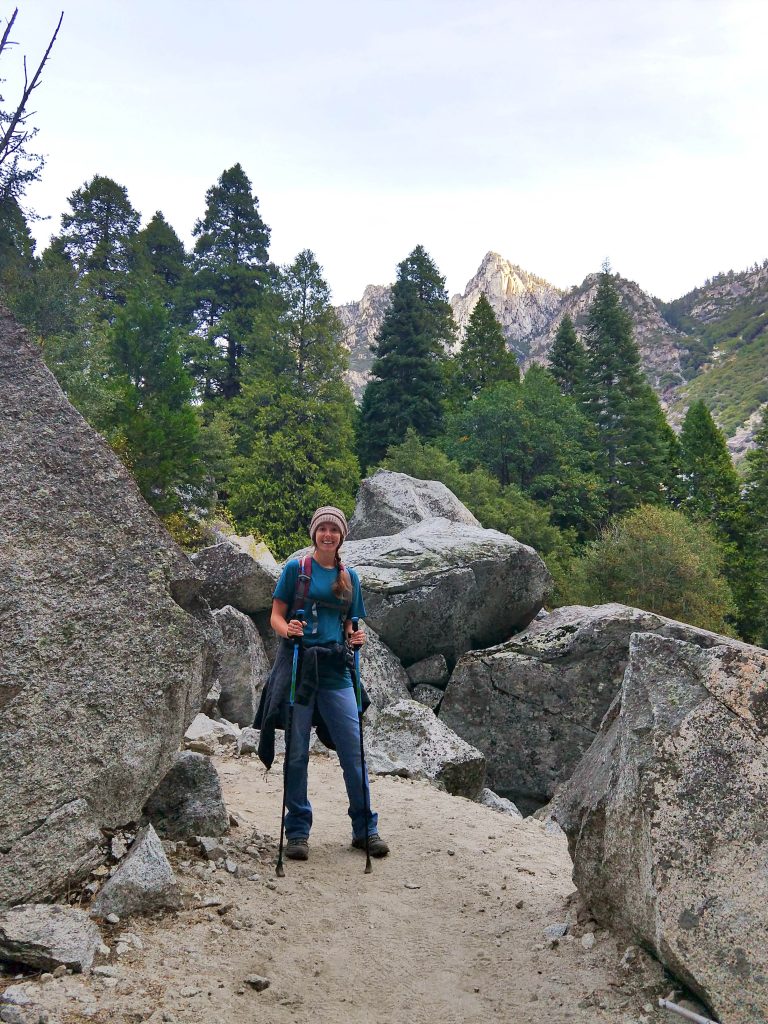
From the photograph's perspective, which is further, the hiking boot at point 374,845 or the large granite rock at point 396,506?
the large granite rock at point 396,506

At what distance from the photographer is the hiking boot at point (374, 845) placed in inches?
206

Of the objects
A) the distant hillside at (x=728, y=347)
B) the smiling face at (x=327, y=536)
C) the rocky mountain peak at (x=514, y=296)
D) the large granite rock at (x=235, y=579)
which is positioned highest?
the rocky mountain peak at (x=514, y=296)

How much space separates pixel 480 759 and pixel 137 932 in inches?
205

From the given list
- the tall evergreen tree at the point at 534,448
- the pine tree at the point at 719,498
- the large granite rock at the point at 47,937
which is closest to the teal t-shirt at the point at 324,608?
the large granite rock at the point at 47,937

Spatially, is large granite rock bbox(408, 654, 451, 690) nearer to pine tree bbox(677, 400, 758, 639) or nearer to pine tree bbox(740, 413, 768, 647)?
pine tree bbox(677, 400, 758, 639)

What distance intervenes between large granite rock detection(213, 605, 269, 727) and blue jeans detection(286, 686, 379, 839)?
5302 millimetres

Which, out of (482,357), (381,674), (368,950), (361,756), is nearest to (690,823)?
(368,950)

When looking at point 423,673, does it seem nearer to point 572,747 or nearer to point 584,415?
point 572,747

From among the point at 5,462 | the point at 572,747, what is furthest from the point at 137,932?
the point at 572,747

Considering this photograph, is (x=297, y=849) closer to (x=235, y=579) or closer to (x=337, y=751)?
(x=337, y=751)

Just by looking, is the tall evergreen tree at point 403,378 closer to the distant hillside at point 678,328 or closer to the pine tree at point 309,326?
the pine tree at point 309,326

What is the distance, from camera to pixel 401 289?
40.0 meters

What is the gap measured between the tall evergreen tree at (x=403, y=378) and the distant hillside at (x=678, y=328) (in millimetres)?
41923

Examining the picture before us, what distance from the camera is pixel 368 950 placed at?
161 inches
